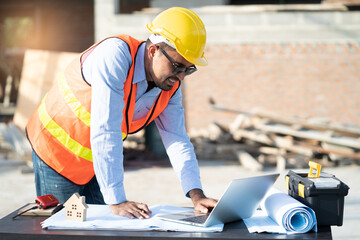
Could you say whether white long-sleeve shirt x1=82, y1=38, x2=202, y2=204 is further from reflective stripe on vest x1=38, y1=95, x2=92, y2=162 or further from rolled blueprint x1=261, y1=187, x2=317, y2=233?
rolled blueprint x1=261, y1=187, x2=317, y2=233

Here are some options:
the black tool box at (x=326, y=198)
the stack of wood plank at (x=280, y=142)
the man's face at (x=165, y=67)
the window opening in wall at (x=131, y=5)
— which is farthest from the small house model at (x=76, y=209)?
the window opening in wall at (x=131, y=5)

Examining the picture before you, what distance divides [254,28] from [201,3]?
1852mm

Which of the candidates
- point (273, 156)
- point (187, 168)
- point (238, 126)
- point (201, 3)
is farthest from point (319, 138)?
point (187, 168)

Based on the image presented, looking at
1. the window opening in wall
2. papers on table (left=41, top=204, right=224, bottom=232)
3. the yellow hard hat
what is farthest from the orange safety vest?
the window opening in wall

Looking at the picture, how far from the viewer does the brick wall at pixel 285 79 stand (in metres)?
10.8

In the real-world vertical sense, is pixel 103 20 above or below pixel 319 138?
above

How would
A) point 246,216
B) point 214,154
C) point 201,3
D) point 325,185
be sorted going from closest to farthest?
point 325,185 < point 246,216 < point 214,154 < point 201,3

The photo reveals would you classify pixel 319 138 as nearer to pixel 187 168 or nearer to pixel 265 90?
pixel 265 90

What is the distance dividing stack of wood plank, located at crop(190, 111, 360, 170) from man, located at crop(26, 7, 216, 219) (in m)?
5.63

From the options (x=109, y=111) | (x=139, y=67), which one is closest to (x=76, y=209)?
(x=109, y=111)

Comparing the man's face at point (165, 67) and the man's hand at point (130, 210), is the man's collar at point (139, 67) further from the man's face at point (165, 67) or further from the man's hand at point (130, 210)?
the man's hand at point (130, 210)

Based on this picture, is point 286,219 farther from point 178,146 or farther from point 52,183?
point 52,183

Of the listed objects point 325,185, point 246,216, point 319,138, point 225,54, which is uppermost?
point 325,185

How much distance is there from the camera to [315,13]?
34.9ft
